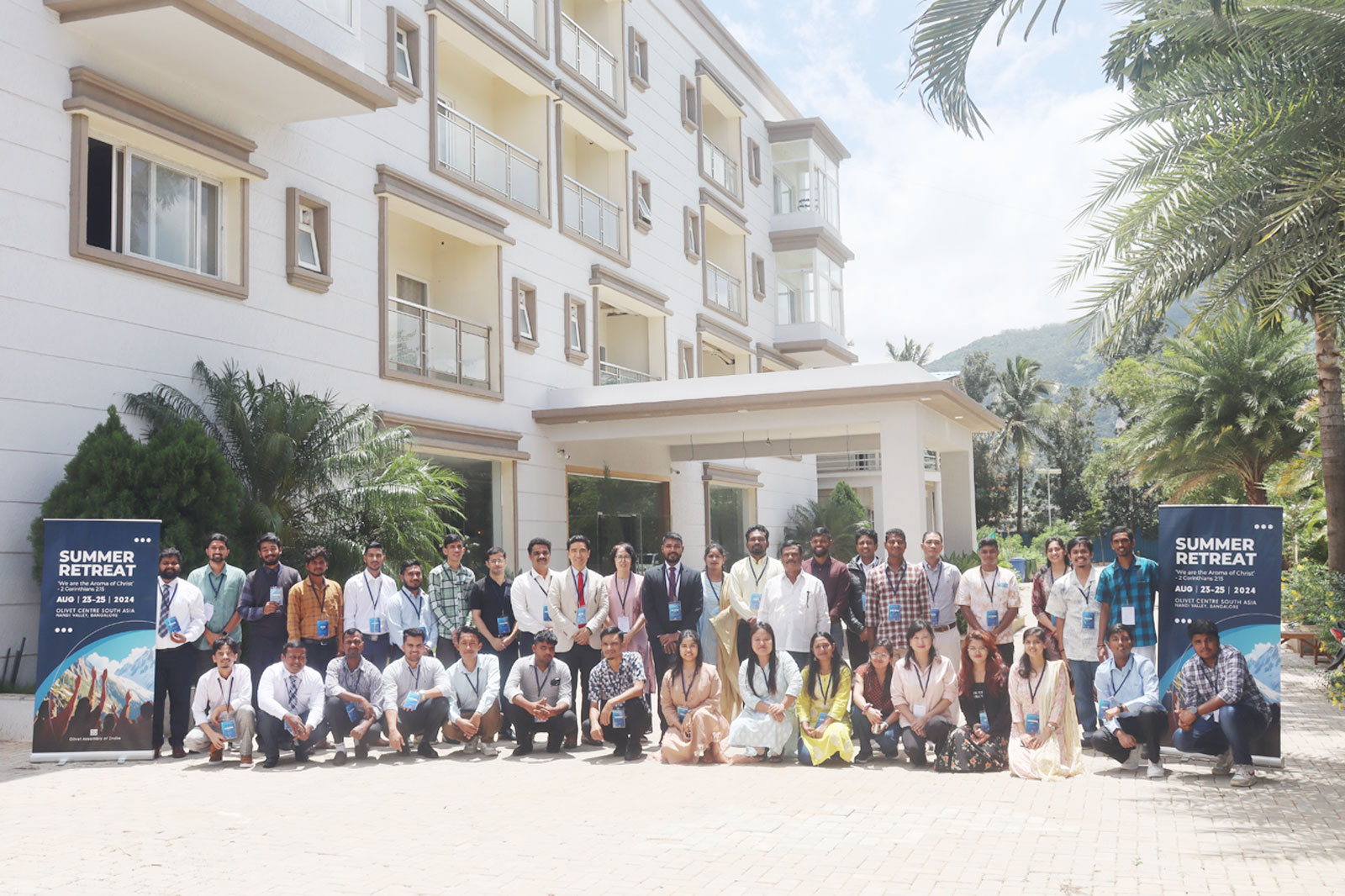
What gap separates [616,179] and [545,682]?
50.0 feet

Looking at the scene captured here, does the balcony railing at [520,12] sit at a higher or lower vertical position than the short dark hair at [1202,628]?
higher

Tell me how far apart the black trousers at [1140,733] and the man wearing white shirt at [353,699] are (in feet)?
18.6

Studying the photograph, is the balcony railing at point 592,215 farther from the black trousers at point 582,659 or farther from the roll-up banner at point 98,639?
the roll-up banner at point 98,639

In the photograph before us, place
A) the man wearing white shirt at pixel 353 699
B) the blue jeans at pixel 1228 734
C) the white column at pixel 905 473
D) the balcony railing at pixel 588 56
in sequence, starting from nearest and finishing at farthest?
the blue jeans at pixel 1228 734
the man wearing white shirt at pixel 353 699
the white column at pixel 905 473
the balcony railing at pixel 588 56

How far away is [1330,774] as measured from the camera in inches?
324

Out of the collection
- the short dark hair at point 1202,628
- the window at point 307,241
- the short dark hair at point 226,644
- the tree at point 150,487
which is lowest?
the short dark hair at point 226,644

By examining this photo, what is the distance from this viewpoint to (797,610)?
10078 mm

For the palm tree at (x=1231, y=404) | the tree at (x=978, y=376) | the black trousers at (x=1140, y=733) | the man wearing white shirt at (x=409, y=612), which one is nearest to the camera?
the black trousers at (x=1140, y=733)

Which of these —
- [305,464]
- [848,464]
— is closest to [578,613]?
[305,464]

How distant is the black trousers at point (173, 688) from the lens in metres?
9.71

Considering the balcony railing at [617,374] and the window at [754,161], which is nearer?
the balcony railing at [617,374]

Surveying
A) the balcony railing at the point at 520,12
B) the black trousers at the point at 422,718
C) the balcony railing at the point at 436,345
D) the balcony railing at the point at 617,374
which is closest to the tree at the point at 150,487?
the black trousers at the point at 422,718

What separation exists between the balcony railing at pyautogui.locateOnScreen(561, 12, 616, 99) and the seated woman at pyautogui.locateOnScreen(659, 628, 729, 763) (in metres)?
14.5

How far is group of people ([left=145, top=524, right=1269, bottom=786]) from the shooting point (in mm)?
8758
